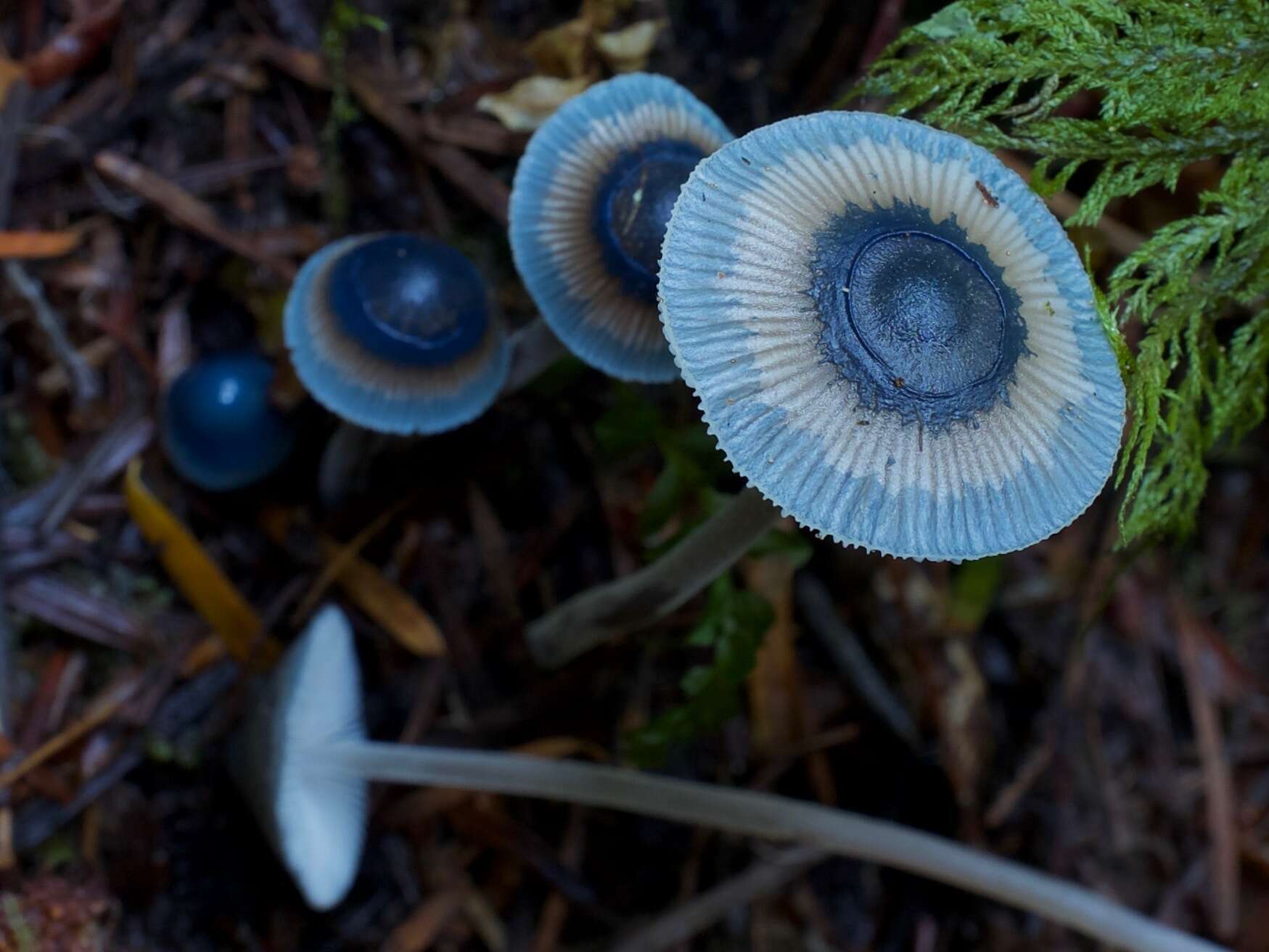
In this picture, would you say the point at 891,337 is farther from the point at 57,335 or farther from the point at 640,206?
the point at 57,335

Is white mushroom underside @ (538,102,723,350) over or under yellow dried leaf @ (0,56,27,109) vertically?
over

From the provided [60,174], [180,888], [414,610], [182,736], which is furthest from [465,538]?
[60,174]

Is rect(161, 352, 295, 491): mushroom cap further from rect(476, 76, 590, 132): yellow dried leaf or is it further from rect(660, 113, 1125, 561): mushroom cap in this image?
rect(660, 113, 1125, 561): mushroom cap

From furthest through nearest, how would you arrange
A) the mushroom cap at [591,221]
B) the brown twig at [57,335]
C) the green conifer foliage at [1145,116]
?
the brown twig at [57,335]
the mushroom cap at [591,221]
the green conifer foliage at [1145,116]

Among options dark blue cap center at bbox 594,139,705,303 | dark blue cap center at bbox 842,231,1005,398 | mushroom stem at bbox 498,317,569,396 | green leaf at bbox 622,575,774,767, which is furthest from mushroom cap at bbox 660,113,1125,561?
mushroom stem at bbox 498,317,569,396

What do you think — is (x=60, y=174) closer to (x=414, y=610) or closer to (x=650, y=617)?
(x=414, y=610)

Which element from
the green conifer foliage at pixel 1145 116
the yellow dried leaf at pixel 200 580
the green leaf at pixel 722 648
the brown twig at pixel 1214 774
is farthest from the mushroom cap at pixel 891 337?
the brown twig at pixel 1214 774

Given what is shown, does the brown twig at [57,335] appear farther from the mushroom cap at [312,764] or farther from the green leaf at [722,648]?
the green leaf at [722,648]

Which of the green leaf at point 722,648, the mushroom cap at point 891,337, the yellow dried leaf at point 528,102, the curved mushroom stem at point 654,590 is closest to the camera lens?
the mushroom cap at point 891,337
